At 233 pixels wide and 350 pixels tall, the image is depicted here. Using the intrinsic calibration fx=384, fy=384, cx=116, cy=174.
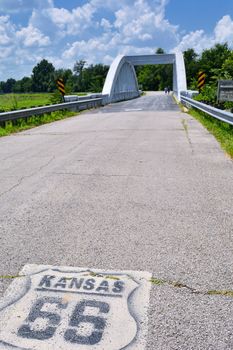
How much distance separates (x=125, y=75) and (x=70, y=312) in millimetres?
54785

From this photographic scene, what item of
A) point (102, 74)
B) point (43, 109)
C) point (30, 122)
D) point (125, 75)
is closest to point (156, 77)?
point (102, 74)

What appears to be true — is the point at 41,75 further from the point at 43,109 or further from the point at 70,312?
the point at 70,312

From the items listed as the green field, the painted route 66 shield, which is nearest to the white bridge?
the green field

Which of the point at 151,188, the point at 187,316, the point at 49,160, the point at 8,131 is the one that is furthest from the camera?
the point at 8,131

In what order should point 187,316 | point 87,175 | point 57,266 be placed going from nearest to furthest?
point 187,316
point 57,266
point 87,175

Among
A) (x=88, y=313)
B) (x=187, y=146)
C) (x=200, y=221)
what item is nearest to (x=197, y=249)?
(x=200, y=221)

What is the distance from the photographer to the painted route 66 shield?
7.30 feet

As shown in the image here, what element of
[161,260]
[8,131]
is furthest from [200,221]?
[8,131]

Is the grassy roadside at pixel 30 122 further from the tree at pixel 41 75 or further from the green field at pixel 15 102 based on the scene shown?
the tree at pixel 41 75

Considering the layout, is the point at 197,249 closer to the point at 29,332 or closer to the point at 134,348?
the point at 134,348

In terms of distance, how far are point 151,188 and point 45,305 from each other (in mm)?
3143

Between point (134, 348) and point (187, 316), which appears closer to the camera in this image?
point (134, 348)

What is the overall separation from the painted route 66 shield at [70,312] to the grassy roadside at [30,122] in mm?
10125

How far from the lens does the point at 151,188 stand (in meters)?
5.48
